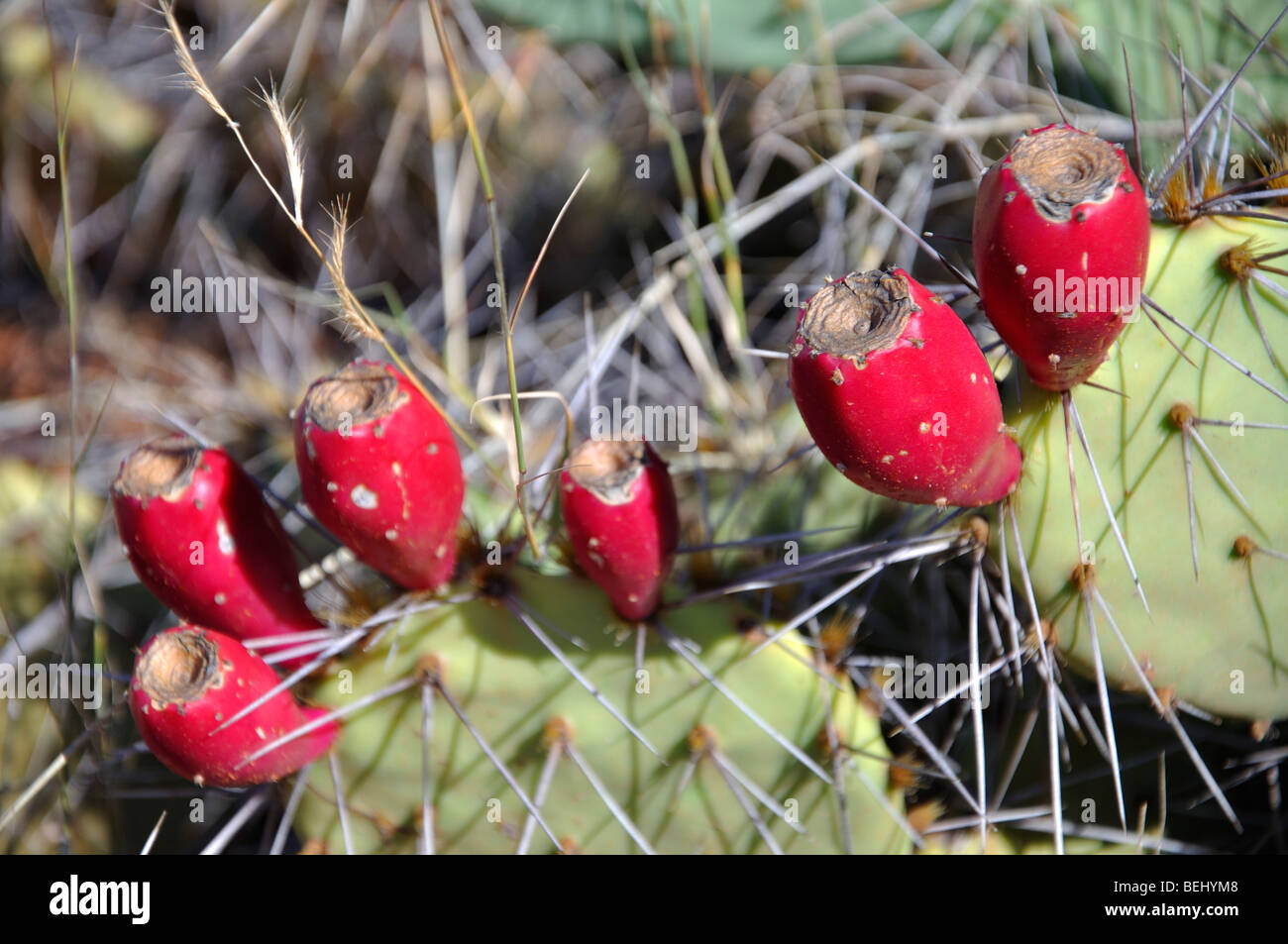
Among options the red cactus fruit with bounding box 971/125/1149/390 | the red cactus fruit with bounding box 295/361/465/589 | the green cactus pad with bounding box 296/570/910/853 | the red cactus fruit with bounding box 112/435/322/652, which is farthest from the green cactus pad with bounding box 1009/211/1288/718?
the red cactus fruit with bounding box 112/435/322/652

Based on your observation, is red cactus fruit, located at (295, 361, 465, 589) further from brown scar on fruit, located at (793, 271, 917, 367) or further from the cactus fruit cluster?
brown scar on fruit, located at (793, 271, 917, 367)

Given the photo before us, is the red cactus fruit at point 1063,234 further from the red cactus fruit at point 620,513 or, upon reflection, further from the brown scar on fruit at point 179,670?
the brown scar on fruit at point 179,670

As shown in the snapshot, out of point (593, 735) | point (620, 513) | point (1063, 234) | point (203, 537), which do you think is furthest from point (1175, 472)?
point (203, 537)

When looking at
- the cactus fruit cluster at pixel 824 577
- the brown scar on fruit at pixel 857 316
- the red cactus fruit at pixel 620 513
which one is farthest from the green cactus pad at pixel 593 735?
the brown scar on fruit at pixel 857 316

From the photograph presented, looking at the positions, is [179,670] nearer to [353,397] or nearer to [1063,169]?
[353,397]
